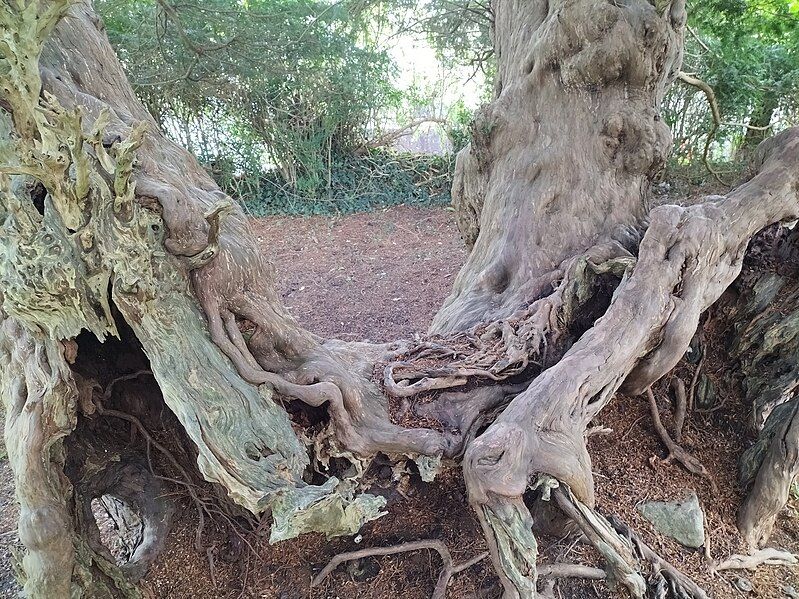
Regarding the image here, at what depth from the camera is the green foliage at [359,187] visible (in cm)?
1093

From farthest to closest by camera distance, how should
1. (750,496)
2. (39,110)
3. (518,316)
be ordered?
(750,496)
(518,316)
(39,110)

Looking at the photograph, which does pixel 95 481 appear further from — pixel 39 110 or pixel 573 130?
pixel 573 130

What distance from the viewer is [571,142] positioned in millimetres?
3152

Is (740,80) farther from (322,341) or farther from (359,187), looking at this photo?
(322,341)

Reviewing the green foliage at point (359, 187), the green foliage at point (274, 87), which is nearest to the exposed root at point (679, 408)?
the green foliage at point (274, 87)

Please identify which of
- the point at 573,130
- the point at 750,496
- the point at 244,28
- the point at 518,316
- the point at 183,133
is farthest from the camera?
the point at 183,133

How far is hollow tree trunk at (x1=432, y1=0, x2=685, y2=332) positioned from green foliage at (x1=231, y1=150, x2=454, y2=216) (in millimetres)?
7871

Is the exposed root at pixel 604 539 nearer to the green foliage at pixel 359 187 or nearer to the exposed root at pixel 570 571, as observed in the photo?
→ the exposed root at pixel 570 571

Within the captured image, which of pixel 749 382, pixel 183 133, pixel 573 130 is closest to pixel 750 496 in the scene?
pixel 749 382

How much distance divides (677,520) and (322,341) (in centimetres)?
198

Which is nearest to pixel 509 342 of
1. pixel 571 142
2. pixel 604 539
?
pixel 604 539

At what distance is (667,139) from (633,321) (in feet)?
4.37

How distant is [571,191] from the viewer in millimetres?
3102

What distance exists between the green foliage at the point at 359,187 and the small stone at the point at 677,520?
8936mm
